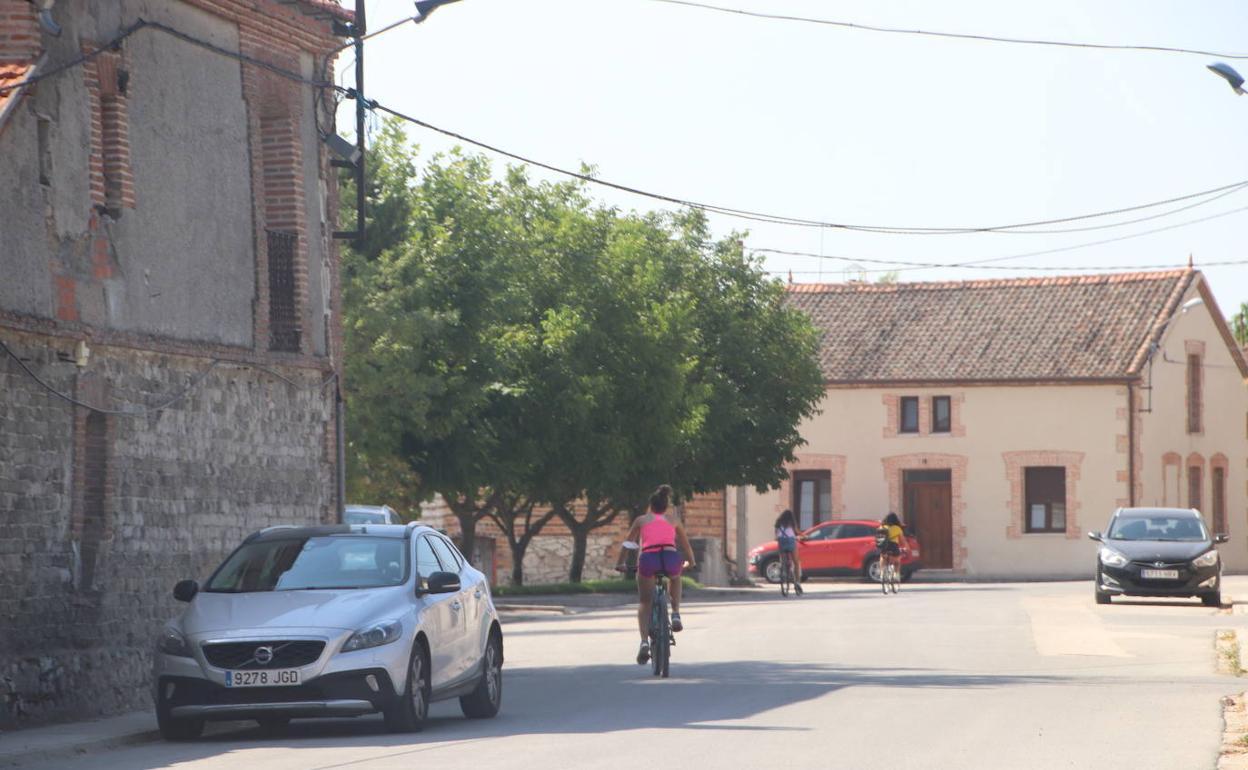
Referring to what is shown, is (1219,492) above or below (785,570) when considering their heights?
above

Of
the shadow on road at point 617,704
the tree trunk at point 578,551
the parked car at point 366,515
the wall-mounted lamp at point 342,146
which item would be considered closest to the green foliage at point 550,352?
the tree trunk at point 578,551

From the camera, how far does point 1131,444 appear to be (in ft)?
188

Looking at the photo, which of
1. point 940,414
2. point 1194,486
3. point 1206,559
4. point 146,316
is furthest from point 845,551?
point 146,316

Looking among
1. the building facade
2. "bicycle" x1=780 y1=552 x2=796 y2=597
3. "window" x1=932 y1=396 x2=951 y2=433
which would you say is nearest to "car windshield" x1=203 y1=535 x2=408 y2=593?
"bicycle" x1=780 y1=552 x2=796 y2=597

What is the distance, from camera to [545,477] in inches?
1667

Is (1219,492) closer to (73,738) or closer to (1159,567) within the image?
(1159,567)

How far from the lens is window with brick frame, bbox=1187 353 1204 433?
6166 centimetres

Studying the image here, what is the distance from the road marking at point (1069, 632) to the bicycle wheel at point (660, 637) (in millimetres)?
5270

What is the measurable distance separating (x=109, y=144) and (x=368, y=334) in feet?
55.3

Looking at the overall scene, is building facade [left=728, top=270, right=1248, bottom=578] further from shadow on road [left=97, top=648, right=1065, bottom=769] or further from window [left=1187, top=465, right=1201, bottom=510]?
shadow on road [left=97, top=648, right=1065, bottom=769]

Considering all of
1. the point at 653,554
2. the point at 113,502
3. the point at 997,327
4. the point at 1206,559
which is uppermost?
the point at 997,327

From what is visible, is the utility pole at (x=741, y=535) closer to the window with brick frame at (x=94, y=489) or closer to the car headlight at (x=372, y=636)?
the window with brick frame at (x=94, y=489)

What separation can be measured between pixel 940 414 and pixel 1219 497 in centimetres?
1041

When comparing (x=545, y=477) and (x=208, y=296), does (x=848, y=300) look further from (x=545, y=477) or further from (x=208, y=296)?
(x=208, y=296)
